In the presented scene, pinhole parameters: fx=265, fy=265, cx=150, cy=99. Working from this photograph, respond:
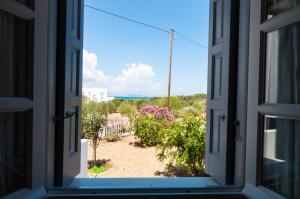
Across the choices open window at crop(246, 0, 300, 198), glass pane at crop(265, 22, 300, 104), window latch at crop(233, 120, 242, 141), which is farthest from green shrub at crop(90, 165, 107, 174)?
glass pane at crop(265, 22, 300, 104)

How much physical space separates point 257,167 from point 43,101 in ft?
3.24

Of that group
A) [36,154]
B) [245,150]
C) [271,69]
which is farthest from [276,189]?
[36,154]

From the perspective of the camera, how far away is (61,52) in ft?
4.41

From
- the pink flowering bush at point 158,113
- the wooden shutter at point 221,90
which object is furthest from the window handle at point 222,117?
the pink flowering bush at point 158,113

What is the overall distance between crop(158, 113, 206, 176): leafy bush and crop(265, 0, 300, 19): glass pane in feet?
10.2

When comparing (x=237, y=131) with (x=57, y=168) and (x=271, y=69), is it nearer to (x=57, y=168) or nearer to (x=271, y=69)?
(x=271, y=69)

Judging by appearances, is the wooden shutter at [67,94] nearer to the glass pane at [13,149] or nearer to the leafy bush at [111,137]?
the glass pane at [13,149]

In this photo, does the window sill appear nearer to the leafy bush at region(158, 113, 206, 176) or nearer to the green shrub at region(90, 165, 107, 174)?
the leafy bush at region(158, 113, 206, 176)

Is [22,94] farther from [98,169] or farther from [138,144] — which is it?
[138,144]

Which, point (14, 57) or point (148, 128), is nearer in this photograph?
point (14, 57)

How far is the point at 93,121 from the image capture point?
5.54 m

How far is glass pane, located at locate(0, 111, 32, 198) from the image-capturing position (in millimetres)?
951

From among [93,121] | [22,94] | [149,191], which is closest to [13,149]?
[22,94]

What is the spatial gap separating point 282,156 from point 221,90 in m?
0.60
